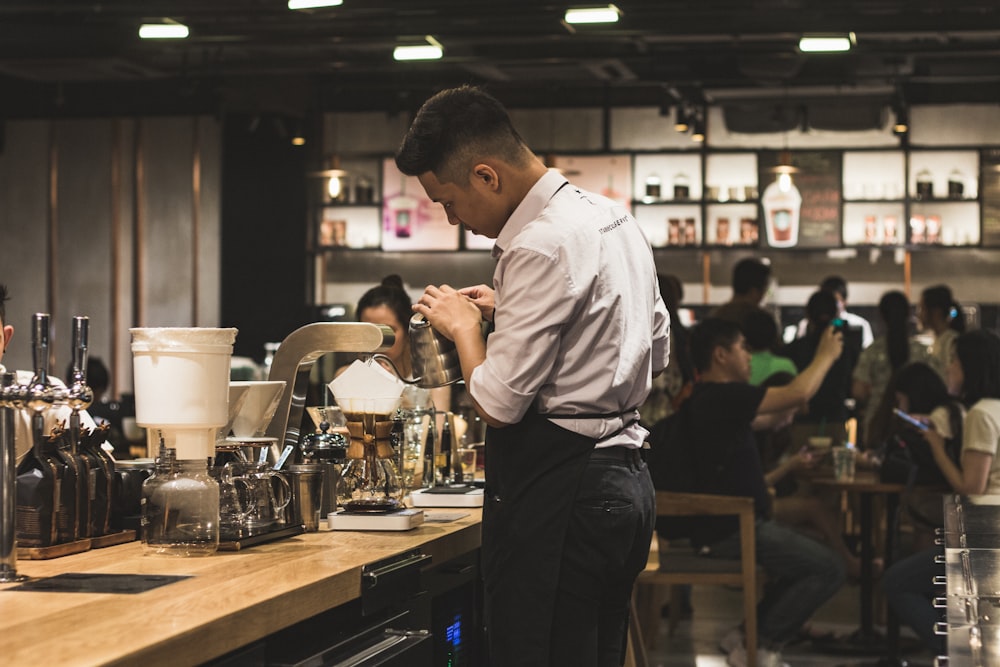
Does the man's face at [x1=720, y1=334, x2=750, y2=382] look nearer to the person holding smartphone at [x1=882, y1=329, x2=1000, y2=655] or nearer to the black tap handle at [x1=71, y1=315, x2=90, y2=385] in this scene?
the person holding smartphone at [x1=882, y1=329, x2=1000, y2=655]

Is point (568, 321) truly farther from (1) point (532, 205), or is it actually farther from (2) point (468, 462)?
(2) point (468, 462)

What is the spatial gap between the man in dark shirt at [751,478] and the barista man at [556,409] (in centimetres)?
258

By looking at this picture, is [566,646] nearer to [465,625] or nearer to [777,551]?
[465,625]

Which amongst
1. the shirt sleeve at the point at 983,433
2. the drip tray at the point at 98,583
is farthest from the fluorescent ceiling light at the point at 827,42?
the drip tray at the point at 98,583

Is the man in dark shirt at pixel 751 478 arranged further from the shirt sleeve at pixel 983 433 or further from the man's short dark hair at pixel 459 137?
the man's short dark hair at pixel 459 137

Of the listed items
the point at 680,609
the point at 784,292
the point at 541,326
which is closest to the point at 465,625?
the point at 541,326

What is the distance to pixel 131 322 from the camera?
35.6 ft

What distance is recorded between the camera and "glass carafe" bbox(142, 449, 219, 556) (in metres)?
2.14

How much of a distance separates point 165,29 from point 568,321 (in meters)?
6.55

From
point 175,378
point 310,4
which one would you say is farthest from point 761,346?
point 175,378

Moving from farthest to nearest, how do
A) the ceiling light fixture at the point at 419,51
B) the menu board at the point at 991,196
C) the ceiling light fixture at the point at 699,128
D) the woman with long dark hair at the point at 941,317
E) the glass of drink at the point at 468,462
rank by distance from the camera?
the ceiling light fixture at the point at 699,128, the menu board at the point at 991,196, the ceiling light fixture at the point at 419,51, the woman with long dark hair at the point at 941,317, the glass of drink at the point at 468,462

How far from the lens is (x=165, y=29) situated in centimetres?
798

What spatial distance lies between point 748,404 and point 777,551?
0.61 meters

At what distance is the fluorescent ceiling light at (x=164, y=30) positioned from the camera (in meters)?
7.97
